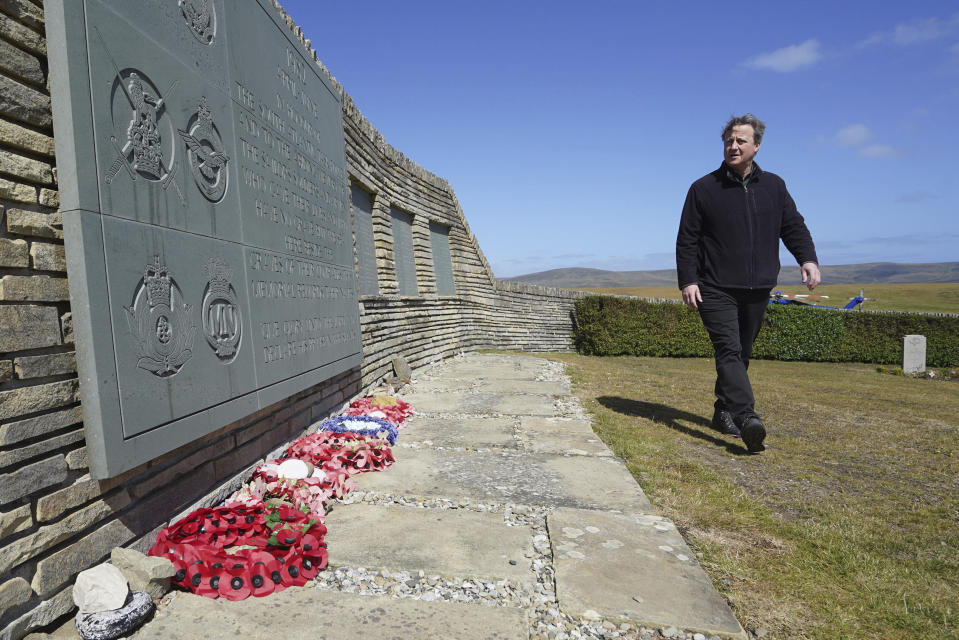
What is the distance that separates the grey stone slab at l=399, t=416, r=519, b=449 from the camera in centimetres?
382

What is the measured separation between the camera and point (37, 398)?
1613mm

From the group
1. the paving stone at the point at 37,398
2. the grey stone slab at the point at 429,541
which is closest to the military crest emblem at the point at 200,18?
the paving stone at the point at 37,398

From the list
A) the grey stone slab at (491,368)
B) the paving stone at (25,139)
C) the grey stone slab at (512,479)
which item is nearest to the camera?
the paving stone at (25,139)

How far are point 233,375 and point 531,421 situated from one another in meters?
2.60

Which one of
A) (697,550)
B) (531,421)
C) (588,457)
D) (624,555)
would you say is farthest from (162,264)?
(531,421)

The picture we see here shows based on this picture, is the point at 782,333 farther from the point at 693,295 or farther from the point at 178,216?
the point at 178,216

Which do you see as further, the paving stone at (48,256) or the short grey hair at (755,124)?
the short grey hair at (755,124)

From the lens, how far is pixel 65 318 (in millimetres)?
1730

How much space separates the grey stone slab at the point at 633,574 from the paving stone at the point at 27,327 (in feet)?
6.15

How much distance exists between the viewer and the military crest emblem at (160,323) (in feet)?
6.29

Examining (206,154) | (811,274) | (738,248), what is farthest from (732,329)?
(206,154)

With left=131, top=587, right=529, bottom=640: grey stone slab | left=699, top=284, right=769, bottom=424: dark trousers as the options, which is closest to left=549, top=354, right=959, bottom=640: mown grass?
left=699, top=284, right=769, bottom=424: dark trousers

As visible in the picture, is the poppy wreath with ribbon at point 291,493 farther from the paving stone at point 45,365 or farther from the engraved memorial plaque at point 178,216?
the paving stone at point 45,365

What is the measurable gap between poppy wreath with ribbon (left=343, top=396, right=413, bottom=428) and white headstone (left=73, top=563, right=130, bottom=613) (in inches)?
98.1
